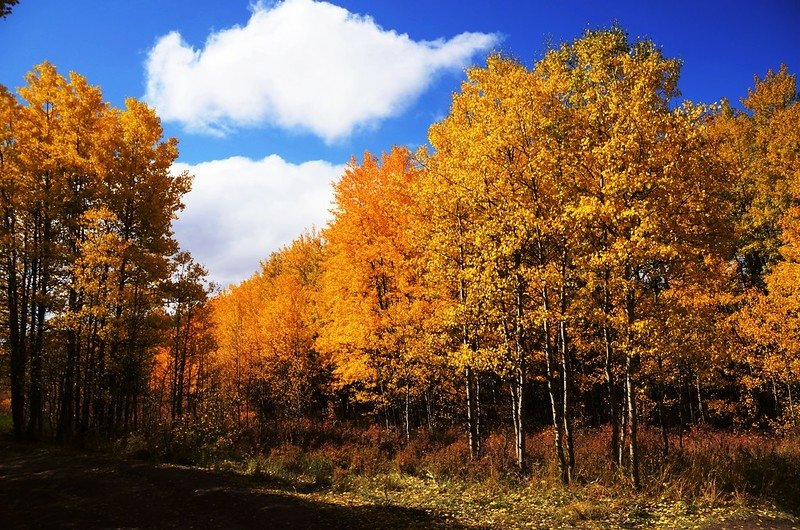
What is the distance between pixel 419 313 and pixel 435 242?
19.4 feet

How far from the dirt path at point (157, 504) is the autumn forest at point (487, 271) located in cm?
380

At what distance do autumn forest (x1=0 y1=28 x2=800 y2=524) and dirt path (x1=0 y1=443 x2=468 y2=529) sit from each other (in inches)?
150

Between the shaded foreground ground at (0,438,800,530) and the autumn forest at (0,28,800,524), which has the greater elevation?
the autumn forest at (0,28,800,524)

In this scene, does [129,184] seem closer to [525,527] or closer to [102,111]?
[102,111]

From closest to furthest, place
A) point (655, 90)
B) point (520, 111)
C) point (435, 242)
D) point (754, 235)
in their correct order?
point (655, 90)
point (520, 111)
point (435, 242)
point (754, 235)

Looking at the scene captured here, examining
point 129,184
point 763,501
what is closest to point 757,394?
point 763,501

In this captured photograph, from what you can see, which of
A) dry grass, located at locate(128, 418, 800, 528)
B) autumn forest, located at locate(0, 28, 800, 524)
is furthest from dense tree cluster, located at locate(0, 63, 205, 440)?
dry grass, located at locate(128, 418, 800, 528)

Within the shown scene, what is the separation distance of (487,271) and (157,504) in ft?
32.3

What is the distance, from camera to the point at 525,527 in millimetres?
9047

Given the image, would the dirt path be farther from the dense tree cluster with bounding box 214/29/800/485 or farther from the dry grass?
the dense tree cluster with bounding box 214/29/800/485

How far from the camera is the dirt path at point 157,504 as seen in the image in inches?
370

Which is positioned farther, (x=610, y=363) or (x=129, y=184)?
(x=129, y=184)

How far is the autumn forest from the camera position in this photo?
455 inches

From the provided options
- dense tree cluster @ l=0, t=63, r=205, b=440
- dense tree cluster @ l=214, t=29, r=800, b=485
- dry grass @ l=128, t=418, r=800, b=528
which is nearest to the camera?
dry grass @ l=128, t=418, r=800, b=528
